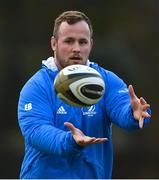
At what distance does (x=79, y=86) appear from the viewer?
8.65m

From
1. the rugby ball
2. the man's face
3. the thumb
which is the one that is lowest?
the thumb

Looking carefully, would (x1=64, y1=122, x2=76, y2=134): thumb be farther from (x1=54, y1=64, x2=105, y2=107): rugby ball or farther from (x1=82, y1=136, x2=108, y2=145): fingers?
(x1=54, y1=64, x2=105, y2=107): rugby ball

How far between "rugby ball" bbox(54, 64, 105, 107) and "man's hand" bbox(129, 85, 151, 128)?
0.82ft

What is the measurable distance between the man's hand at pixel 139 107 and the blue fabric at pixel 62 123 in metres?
0.08

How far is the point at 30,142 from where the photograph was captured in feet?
29.3

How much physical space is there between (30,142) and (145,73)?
5372 millimetres

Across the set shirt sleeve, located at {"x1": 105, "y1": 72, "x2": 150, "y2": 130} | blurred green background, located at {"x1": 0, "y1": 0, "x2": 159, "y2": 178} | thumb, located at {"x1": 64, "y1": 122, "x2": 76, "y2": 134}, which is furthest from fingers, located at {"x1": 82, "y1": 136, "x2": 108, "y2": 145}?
blurred green background, located at {"x1": 0, "y1": 0, "x2": 159, "y2": 178}

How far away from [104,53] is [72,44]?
4915 mm

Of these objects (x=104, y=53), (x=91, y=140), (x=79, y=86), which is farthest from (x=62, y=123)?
(x=104, y=53)

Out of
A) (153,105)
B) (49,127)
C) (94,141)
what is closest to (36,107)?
(49,127)

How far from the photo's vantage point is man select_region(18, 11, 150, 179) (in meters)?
8.79

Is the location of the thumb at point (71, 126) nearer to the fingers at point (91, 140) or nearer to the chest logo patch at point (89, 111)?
the fingers at point (91, 140)

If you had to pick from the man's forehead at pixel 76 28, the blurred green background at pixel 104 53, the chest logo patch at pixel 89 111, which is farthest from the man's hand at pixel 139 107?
the blurred green background at pixel 104 53

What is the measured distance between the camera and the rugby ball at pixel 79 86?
340 inches
